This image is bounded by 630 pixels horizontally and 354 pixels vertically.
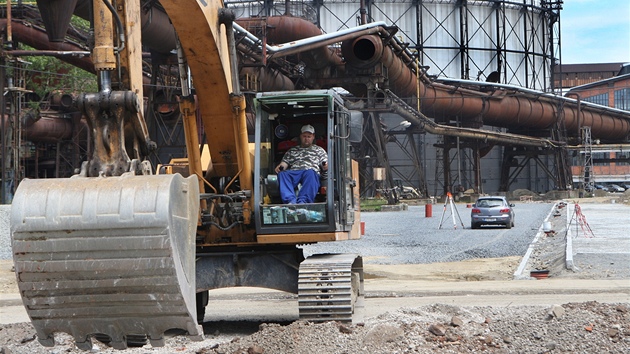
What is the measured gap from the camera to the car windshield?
36.2 meters

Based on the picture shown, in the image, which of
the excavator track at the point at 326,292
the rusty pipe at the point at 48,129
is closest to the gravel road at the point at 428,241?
the excavator track at the point at 326,292

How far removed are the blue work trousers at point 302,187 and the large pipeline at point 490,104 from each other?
31.6 m

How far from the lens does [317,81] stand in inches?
1736

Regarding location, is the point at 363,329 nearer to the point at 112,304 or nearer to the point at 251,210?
the point at 251,210

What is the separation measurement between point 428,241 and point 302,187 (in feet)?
62.0

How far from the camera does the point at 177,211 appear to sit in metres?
7.41

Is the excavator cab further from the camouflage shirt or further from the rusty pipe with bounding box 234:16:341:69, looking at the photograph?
the rusty pipe with bounding box 234:16:341:69

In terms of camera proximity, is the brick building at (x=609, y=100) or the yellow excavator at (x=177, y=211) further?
the brick building at (x=609, y=100)

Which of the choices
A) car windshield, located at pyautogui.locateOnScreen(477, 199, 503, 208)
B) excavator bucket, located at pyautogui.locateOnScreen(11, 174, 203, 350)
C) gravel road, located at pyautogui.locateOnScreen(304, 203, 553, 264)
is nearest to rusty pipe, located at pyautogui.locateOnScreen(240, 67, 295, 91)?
gravel road, located at pyautogui.locateOnScreen(304, 203, 553, 264)

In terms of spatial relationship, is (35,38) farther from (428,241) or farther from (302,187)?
(302,187)

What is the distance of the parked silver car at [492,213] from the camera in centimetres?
3562

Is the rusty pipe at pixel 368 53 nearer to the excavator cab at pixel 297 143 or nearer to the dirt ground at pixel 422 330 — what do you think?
the dirt ground at pixel 422 330

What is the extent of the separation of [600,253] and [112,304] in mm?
17752

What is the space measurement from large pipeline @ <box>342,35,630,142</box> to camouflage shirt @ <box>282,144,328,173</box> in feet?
103
